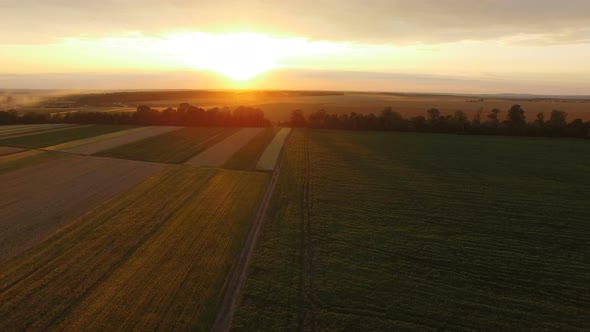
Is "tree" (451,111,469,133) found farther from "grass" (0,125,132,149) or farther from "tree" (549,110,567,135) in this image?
"grass" (0,125,132,149)

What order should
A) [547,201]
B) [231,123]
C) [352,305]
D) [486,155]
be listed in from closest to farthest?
[352,305] → [547,201] → [486,155] → [231,123]

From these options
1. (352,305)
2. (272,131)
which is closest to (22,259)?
(352,305)

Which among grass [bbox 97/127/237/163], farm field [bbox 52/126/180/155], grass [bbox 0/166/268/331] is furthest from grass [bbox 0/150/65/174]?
grass [bbox 0/166/268/331]

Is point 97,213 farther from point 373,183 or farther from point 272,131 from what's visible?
point 272,131

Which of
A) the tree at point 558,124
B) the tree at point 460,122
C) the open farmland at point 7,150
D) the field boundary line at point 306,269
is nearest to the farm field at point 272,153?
the field boundary line at point 306,269

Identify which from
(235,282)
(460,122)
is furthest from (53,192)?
(460,122)

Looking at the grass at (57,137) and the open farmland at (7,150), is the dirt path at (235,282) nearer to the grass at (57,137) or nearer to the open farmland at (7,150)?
the open farmland at (7,150)

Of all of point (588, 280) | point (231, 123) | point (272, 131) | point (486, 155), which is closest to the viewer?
point (588, 280)
